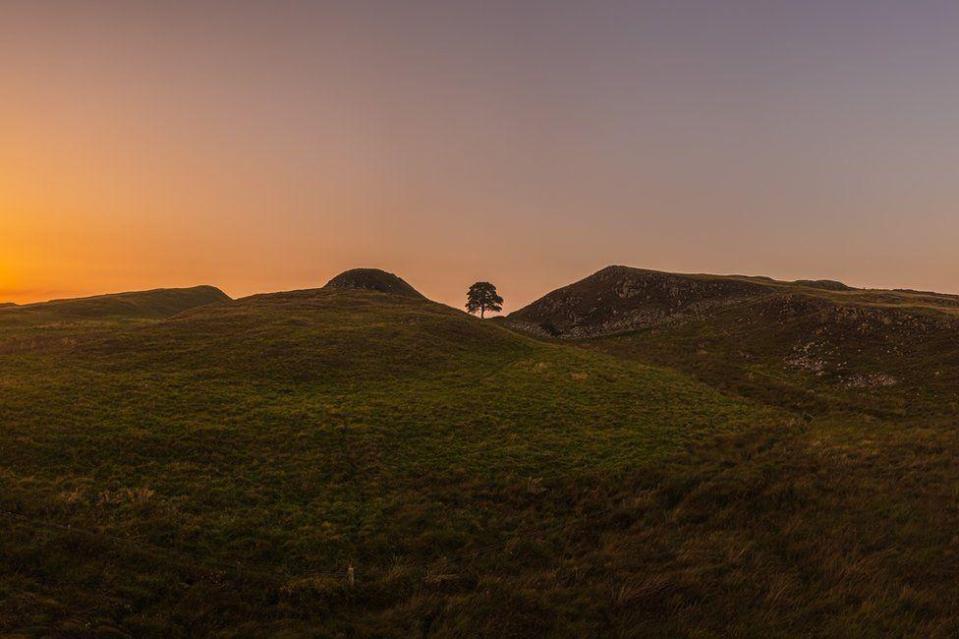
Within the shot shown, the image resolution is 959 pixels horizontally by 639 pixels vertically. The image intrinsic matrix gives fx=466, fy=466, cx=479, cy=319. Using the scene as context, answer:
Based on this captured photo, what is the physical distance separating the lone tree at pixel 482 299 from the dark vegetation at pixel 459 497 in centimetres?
8396

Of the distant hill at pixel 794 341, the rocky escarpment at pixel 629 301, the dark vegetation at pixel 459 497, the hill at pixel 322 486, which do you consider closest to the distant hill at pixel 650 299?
the rocky escarpment at pixel 629 301

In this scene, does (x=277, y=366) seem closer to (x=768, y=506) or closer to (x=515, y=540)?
(x=515, y=540)

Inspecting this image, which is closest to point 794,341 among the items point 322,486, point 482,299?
point 322,486

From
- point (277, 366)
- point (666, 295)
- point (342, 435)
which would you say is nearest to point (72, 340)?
point (277, 366)

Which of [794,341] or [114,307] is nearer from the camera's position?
[794,341]

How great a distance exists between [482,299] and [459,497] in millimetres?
108105

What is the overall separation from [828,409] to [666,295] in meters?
60.4

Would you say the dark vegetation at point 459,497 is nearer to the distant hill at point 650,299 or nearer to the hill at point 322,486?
the hill at point 322,486

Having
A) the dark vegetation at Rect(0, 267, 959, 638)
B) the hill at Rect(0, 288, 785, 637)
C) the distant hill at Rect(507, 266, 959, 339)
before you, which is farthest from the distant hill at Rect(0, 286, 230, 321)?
the distant hill at Rect(507, 266, 959, 339)

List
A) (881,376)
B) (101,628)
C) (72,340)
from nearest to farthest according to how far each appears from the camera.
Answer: (101,628)
(881,376)
(72,340)

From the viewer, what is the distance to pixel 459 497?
20.5 meters

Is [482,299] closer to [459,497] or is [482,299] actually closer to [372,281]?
[372,281]

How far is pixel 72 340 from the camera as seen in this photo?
45938 millimetres

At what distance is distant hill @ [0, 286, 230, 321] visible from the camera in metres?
81.8
